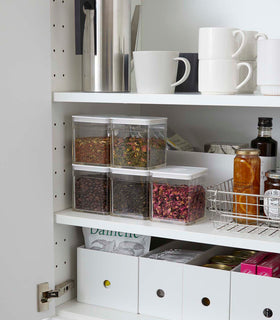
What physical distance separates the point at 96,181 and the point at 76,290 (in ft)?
1.03

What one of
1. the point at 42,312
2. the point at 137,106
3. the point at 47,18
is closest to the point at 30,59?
the point at 47,18

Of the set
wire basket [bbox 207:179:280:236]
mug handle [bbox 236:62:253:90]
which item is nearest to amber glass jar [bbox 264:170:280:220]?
wire basket [bbox 207:179:280:236]

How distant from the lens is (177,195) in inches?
52.8

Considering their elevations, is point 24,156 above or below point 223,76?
below

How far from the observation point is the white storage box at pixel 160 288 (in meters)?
1.35

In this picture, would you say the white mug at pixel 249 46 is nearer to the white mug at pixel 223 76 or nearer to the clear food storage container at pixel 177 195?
the white mug at pixel 223 76

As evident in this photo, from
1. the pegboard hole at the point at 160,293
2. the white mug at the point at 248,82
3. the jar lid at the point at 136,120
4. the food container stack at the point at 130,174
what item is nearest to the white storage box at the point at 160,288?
the pegboard hole at the point at 160,293

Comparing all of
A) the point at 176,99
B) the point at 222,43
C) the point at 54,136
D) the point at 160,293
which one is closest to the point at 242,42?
the point at 222,43

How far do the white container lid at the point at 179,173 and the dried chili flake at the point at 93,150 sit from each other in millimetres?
133

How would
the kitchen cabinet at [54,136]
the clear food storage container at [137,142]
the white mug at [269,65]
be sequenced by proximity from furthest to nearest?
the clear food storage container at [137,142]
the kitchen cabinet at [54,136]
the white mug at [269,65]

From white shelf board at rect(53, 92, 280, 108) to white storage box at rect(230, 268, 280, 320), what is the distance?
366 millimetres

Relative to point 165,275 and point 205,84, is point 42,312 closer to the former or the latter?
point 165,275

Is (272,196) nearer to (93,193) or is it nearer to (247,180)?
(247,180)

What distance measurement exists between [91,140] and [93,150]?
0.03 metres
